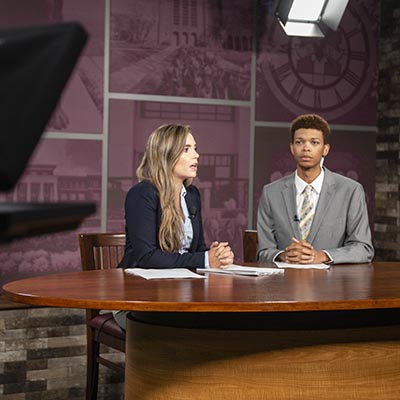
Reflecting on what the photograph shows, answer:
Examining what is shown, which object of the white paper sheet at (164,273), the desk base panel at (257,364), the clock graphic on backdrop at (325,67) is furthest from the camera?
the clock graphic on backdrop at (325,67)

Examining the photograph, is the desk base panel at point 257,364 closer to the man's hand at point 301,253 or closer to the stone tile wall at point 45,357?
the man's hand at point 301,253

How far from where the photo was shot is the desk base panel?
8.30ft

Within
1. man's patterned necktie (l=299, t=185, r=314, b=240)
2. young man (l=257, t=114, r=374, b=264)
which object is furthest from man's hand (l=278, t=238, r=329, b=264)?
man's patterned necktie (l=299, t=185, r=314, b=240)

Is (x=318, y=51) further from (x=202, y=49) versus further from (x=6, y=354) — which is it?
(x=6, y=354)

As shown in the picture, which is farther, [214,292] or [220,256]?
[220,256]

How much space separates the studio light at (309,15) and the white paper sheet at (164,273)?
89.8 inches

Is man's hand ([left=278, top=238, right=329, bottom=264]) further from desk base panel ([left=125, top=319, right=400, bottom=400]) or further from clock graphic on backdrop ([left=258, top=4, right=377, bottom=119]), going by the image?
clock graphic on backdrop ([left=258, top=4, right=377, bottom=119])

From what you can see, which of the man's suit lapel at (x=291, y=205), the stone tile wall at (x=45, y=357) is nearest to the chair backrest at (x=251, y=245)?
the man's suit lapel at (x=291, y=205)

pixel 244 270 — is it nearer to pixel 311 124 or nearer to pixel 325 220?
pixel 325 220

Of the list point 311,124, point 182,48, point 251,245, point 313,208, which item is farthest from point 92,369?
point 182,48

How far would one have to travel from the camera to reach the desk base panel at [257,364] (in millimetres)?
2529

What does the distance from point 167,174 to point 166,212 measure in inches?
6.4

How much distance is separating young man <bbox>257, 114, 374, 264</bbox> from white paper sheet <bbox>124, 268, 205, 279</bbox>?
0.64 m

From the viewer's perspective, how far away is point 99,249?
3553 mm
